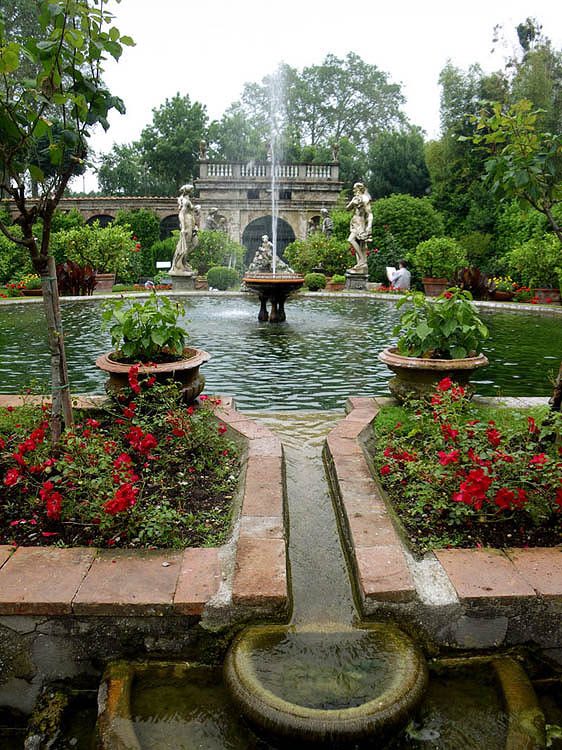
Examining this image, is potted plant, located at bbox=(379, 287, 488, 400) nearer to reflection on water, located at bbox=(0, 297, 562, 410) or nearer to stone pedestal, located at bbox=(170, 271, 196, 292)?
reflection on water, located at bbox=(0, 297, 562, 410)

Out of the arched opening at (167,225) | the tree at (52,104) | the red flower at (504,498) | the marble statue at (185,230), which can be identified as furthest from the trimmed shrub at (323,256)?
the red flower at (504,498)

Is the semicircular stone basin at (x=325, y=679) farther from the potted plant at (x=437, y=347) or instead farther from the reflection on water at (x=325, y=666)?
the potted plant at (x=437, y=347)

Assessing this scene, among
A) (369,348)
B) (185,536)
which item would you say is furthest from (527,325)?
(185,536)

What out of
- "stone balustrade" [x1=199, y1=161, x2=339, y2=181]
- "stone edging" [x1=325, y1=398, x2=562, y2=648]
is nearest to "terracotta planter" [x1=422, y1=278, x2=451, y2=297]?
"stone balustrade" [x1=199, y1=161, x2=339, y2=181]

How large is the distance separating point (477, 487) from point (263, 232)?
27.7 meters

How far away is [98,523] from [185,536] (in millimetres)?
425

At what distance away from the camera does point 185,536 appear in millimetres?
2627

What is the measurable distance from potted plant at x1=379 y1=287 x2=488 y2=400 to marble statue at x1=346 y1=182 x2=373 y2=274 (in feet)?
40.1

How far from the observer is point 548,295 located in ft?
45.4

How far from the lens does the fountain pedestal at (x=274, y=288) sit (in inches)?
365

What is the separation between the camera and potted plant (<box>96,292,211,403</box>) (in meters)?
3.99

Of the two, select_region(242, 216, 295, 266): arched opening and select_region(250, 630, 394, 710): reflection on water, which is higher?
select_region(242, 216, 295, 266): arched opening

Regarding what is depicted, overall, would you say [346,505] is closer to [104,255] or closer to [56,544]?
[56,544]

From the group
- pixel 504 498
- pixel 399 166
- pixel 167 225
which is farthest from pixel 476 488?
pixel 399 166
